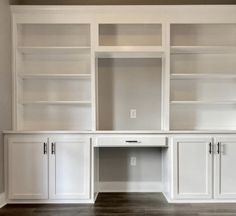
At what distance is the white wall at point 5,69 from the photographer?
11.1 ft

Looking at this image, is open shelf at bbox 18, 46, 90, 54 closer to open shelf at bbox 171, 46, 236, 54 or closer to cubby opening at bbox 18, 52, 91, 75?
cubby opening at bbox 18, 52, 91, 75

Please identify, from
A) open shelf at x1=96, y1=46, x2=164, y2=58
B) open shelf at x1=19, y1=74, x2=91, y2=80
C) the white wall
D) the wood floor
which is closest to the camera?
the wood floor

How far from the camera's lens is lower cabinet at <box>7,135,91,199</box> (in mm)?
3490

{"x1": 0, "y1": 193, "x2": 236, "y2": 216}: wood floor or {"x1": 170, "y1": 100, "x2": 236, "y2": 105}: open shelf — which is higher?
{"x1": 170, "y1": 100, "x2": 236, "y2": 105}: open shelf

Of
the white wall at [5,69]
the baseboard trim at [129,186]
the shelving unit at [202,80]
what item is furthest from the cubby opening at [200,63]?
the white wall at [5,69]

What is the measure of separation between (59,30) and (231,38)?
244 centimetres

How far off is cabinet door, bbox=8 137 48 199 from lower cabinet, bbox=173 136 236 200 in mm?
1636

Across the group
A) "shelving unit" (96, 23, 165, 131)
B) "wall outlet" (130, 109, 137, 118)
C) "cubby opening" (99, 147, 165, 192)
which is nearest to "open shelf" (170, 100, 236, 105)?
"shelving unit" (96, 23, 165, 131)

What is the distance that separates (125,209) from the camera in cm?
329

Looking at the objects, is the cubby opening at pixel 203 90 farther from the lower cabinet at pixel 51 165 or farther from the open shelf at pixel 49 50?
the lower cabinet at pixel 51 165

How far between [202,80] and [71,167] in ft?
7.19

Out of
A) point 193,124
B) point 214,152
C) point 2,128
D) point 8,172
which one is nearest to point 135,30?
point 193,124

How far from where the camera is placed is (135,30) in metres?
4.00

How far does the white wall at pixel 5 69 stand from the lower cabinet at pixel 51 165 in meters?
0.21
